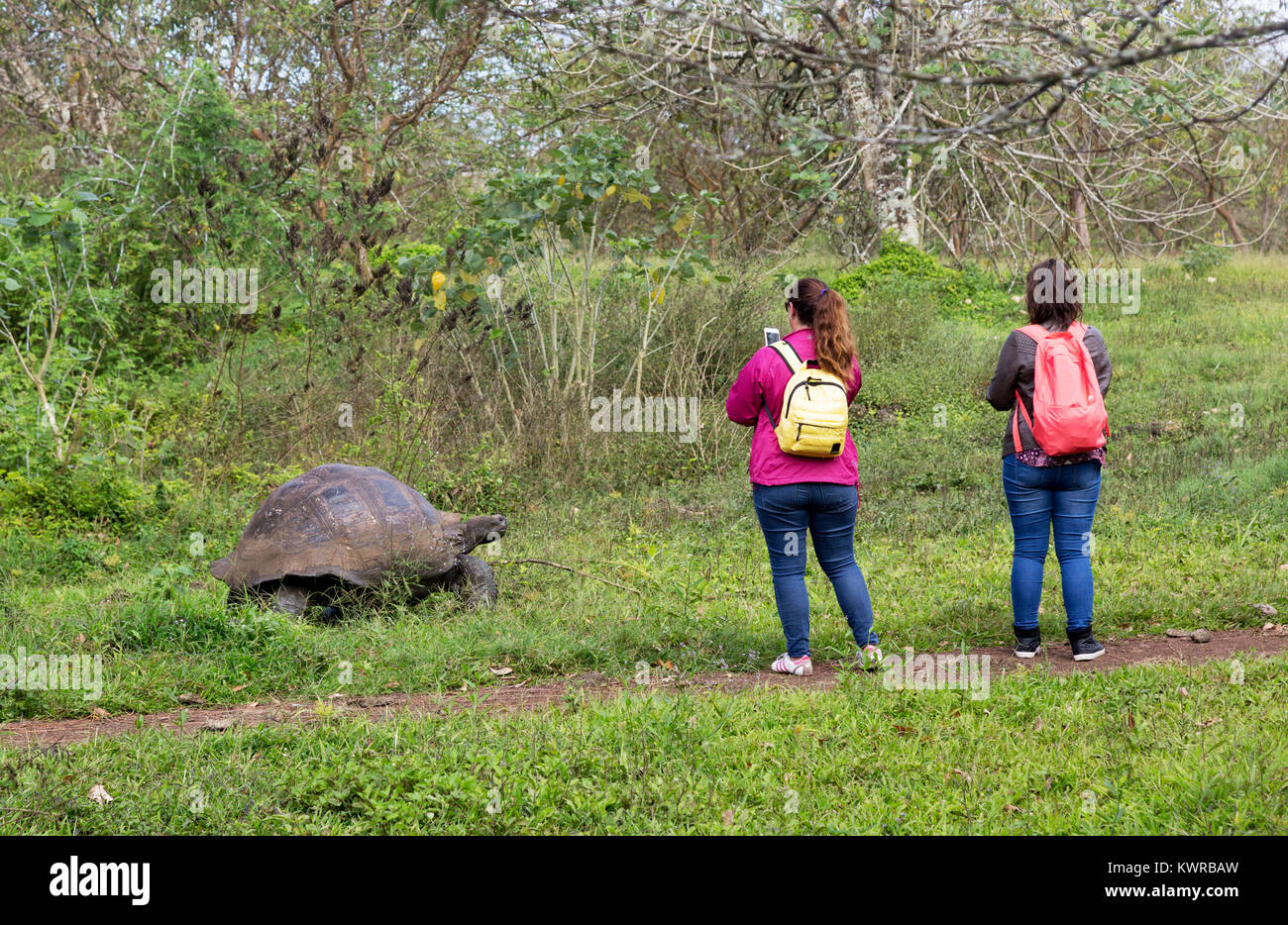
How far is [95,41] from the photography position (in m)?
16.7

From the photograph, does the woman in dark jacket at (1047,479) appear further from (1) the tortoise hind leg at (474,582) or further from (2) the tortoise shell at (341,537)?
(2) the tortoise shell at (341,537)

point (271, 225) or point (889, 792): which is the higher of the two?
point (271, 225)

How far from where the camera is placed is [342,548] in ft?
21.0

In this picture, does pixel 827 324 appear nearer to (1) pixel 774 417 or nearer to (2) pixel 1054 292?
(1) pixel 774 417

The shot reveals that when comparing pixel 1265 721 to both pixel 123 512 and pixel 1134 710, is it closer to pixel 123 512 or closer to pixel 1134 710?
pixel 1134 710

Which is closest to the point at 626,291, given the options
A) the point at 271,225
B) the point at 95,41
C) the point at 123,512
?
the point at 271,225

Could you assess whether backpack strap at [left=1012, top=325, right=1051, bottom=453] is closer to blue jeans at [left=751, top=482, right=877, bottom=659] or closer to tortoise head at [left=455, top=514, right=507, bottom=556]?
blue jeans at [left=751, top=482, right=877, bottom=659]

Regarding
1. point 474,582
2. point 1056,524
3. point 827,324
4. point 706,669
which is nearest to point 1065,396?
point 1056,524

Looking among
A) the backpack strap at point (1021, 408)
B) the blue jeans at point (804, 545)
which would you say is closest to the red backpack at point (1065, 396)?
the backpack strap at point (1021, 408)

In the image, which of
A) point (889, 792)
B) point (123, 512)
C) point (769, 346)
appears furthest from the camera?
point (123, 512)

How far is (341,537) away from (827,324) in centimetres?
309

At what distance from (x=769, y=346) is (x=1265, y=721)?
104 inches

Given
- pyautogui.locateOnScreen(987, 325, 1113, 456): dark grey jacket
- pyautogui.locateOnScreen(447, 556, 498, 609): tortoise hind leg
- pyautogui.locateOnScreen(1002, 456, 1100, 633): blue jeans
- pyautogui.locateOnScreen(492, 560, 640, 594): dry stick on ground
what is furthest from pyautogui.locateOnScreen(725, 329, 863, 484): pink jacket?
pyautogui.locateOnScreen(447, 556, 498, 609): tortoise hind leg

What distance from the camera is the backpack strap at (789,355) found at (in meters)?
5.25
